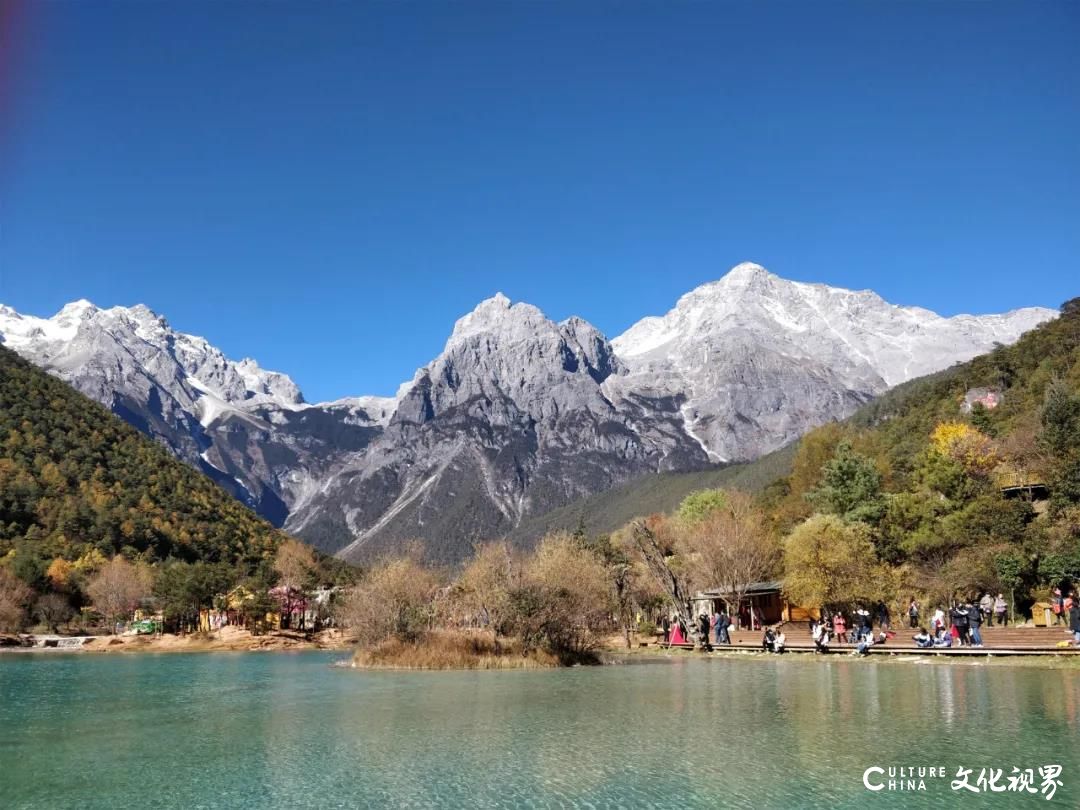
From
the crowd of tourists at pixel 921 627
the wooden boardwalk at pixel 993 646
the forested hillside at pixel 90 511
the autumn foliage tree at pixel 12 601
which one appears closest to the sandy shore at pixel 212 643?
the autumn foliage tree at pixel 12 601

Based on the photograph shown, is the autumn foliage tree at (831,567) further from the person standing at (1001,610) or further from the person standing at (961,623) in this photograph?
the person standing at (961,623)

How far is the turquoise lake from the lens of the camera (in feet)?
45.1

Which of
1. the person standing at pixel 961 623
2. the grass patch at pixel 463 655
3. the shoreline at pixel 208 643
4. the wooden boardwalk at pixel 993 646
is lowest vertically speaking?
the shoreline at pixel 208 643

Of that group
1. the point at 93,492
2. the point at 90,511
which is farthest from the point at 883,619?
the point at 93,492

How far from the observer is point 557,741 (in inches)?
724

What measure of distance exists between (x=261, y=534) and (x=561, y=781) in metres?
119

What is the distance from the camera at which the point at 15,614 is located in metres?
78.2

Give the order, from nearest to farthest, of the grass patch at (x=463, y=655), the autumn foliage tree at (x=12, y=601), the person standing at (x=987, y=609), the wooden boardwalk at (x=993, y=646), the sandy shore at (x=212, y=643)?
the wooden boardwalk at (x=993, y=646) < the grass patch at (x=463, y=655) < the person standing at (x=987, y=609) < the sandy shore at (x=212, y=643) < the autumn foliage tree at (x=12, y=601)

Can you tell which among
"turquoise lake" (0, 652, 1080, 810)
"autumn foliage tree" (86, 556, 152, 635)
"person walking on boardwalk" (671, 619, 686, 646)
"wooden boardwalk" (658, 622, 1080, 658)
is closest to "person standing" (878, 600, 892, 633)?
"wooden boardwalk" (658, 622, 1080, 658)

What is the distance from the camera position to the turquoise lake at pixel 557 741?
13.7m

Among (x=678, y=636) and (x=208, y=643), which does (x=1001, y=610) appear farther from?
(x=208, y=643)

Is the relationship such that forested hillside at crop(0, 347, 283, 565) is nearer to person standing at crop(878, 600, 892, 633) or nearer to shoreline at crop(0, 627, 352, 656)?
shoreline at crop(0, 627, 352, 656)

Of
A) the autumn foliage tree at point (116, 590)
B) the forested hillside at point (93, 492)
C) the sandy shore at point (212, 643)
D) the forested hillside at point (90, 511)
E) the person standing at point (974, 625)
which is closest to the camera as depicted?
the person standing at point (974, 625)

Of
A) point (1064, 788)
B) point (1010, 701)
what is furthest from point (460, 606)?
point (1064, 788)
